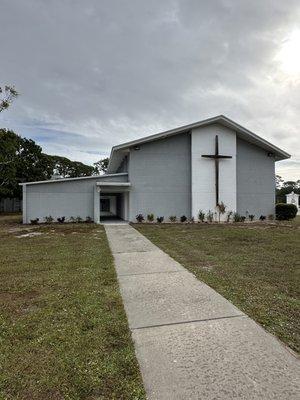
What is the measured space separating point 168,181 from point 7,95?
10.8 metres

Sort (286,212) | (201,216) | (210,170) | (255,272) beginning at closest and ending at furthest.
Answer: (255,272) < (201,216) < (210,170) < (286,212)

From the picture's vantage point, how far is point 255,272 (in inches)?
254

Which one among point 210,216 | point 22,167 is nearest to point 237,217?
point 210,216

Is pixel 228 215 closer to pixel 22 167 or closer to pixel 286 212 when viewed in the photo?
pixel 286 212

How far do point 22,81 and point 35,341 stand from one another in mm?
16747

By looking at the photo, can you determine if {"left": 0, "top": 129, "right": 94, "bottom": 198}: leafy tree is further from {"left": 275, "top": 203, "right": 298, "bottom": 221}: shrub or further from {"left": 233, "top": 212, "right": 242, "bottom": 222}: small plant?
{"left": 275, "top": 203, "right": 298, "bottom": 221}: shrub

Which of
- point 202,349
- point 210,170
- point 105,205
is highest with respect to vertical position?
point 210,170

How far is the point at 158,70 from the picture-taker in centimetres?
1539

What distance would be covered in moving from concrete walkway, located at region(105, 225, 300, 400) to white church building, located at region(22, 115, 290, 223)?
598 inches

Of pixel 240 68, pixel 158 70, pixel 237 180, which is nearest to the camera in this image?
pixel 240 68

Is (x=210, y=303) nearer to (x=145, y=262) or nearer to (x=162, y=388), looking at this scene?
(x=162, y=388)

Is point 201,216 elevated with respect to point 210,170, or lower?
lower

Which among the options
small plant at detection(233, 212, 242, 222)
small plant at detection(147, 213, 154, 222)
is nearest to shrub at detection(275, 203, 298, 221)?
small plant at detection(233, 212, 242, 222)

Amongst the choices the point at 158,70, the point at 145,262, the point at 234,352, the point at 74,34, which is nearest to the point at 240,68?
the point at 158,70
